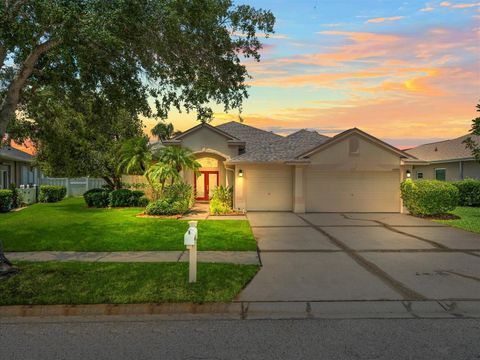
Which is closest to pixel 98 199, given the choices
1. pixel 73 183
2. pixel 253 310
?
pixel 73 183

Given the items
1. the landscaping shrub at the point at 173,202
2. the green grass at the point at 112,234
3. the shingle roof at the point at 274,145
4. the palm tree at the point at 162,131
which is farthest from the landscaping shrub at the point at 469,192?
the palm tree at the point at 162,131

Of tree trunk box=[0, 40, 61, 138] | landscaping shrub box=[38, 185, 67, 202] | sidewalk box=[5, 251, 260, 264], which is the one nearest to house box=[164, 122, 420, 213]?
sidewalk box=[5, 251, 260, 264]

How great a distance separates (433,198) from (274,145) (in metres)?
9.76

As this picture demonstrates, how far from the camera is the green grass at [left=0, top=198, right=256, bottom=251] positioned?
1055 cm

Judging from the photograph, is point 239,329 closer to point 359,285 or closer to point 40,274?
point 359,285

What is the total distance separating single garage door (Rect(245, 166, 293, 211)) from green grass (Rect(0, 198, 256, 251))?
Answer: 4815mm

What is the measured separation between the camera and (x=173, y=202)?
1914 centimetres

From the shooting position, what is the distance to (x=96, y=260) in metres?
8.85

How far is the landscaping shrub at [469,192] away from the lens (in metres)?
23.4

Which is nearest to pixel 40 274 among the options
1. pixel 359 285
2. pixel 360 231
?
pixel 359 285

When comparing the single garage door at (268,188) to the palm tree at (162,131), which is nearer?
the single garage door at (268,188)

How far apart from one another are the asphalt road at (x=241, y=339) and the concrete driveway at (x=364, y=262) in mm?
1047

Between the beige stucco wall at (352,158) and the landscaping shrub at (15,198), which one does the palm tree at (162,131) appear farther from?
the beige stucco wall at (352,158)

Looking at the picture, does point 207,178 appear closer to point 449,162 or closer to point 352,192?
point 352,192
